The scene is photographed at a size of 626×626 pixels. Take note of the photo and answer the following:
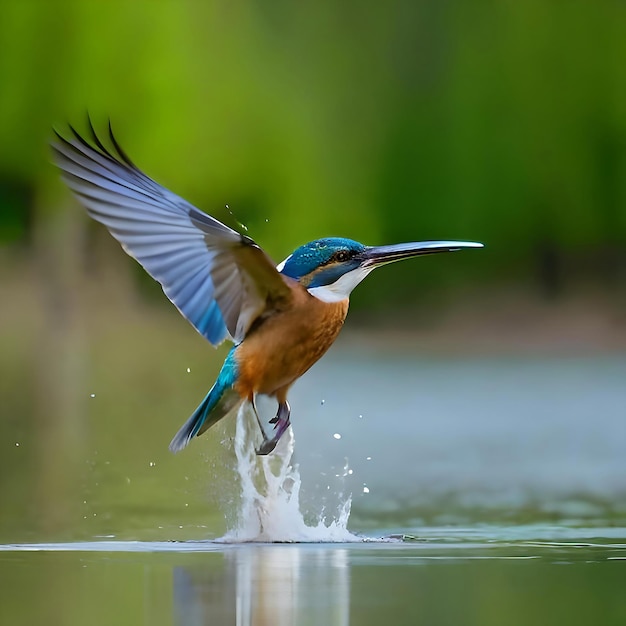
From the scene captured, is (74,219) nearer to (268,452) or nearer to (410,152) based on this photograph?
(410,152)

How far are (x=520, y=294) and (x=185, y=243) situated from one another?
24.2ft

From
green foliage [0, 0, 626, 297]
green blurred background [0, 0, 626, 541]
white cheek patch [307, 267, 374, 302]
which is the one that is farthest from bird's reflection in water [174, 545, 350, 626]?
green foliage [0, 0, 626, 297]

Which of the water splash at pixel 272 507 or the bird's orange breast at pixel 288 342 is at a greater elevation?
the bird's orange breast at pixel 288 342

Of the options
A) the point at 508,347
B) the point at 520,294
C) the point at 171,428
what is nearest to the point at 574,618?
the point at 171,428

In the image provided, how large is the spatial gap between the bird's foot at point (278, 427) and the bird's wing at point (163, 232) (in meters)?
0.33

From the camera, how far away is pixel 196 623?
2535 mm

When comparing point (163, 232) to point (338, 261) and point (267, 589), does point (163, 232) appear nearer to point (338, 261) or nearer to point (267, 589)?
point (338, 261)

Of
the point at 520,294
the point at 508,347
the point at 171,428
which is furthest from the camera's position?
the point at 520,294

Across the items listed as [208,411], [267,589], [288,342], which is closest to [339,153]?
[208,411]

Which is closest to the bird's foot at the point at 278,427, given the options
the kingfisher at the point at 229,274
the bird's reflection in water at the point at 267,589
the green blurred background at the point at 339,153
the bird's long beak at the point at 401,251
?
the kingfisher at the point at 229,274

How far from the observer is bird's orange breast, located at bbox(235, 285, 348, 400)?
12.5ft

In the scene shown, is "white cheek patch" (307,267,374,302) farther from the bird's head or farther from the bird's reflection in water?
Result: the bird's reflection in water

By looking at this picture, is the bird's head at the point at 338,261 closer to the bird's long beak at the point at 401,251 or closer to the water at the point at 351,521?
the bird's long beak at the point at 401,251

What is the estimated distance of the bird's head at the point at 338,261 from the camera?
3863mm
